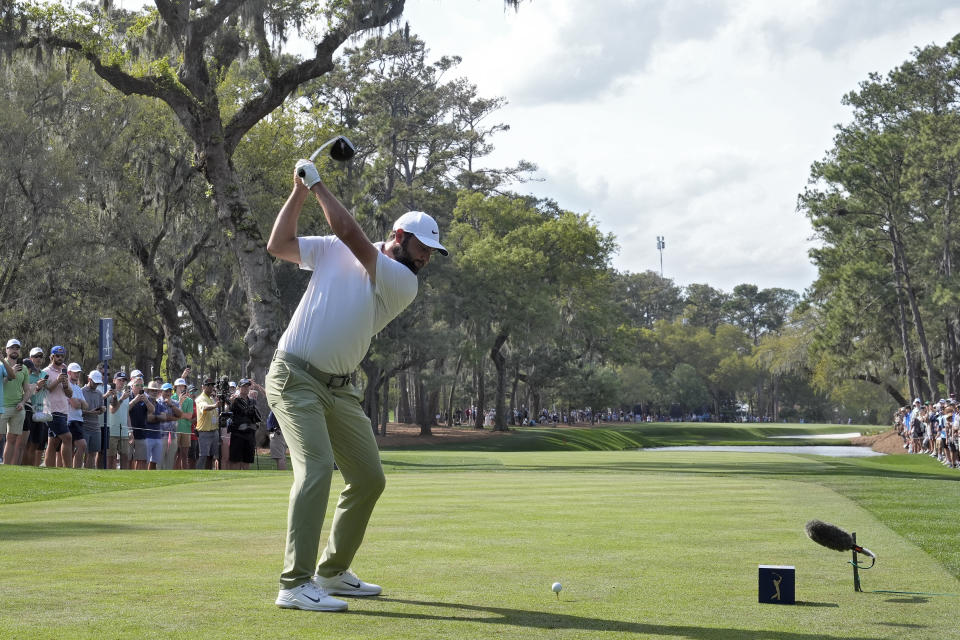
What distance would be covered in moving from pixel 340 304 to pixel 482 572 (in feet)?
7.01

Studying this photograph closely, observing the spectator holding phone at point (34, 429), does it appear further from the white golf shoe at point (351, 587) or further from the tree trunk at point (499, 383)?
the tree trunk at point (499, 383)

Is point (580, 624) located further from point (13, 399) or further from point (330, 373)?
point (13, 399)

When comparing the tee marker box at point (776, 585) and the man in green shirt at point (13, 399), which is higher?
the man in green shirt at point (13, 399)

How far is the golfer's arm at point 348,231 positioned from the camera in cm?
580

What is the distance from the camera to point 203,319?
42.6 meters

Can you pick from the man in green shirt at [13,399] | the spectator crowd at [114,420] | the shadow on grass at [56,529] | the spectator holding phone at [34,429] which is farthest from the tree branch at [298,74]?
the shadow on grass at [56,529]

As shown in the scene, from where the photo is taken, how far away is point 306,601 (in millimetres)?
5586

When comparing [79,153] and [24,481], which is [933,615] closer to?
[24,481]

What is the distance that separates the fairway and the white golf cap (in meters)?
2.02

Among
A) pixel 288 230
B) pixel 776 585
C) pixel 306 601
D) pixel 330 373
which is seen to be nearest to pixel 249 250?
pixel 288 230

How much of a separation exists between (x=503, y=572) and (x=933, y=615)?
262 centimetres

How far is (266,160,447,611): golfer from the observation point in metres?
5.81

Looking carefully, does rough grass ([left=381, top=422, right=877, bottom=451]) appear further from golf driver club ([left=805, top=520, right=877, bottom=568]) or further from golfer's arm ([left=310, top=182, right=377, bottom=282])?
golfer's arm ([left=310, top=182, right=377, bottom=282])

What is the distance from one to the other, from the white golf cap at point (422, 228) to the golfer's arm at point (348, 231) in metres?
0.35
